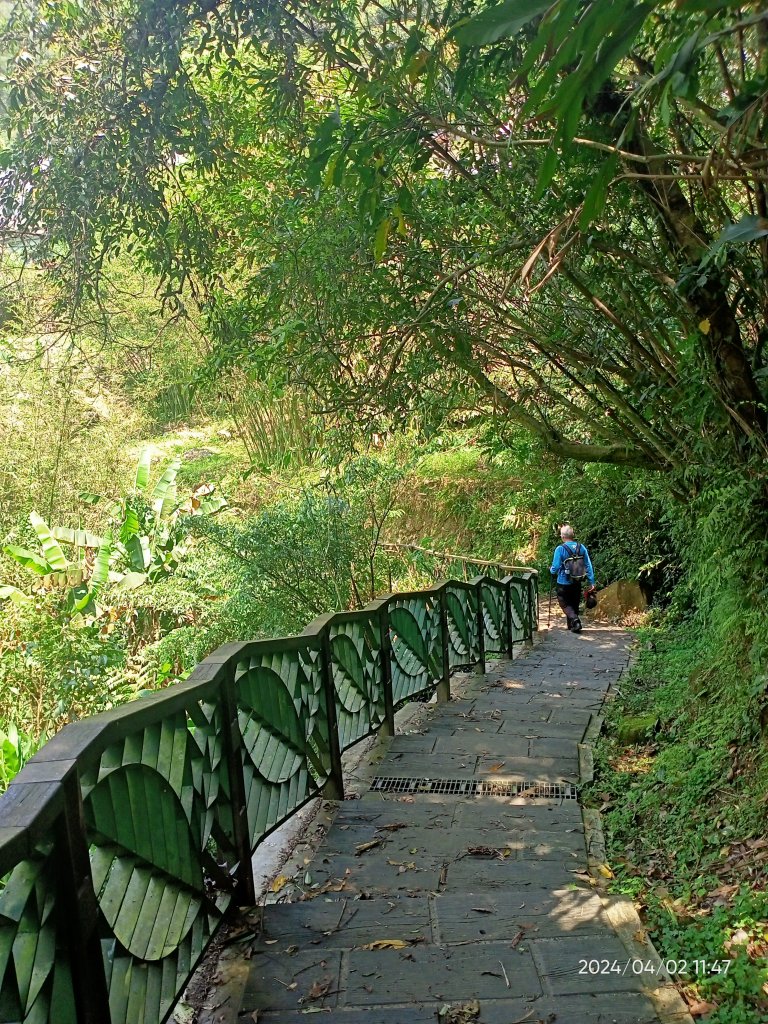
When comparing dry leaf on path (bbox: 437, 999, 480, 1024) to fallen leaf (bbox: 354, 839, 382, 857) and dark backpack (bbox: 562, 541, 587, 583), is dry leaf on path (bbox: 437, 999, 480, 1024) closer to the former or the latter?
fallen leaf (bbox: 354, 839, 382, 857)

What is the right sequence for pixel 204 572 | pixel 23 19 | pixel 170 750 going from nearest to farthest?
pixel 170 750 < pixel 23 19 < pixel 204 572

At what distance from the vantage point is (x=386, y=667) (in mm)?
5883

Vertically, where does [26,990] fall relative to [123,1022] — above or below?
above

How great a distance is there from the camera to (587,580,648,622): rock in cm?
1566

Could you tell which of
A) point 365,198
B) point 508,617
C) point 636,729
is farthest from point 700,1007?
point 508,617

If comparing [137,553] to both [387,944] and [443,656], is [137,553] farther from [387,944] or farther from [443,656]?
[387,944]

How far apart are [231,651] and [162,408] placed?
1874 cm

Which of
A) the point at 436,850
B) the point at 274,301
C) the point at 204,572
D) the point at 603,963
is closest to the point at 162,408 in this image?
the point at 204,572

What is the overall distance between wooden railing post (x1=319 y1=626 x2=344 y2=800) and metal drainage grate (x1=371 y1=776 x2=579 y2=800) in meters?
0.43

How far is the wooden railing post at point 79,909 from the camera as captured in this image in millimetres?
1781

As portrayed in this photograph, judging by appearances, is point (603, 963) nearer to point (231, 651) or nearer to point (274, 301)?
point (231, 651)

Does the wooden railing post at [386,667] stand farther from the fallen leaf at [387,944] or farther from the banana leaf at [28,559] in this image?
the banana leaf at [28,559]

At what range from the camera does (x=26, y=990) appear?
1603 mm

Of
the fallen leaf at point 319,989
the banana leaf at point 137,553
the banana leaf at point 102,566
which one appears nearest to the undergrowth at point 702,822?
the fallen leaf at point 319,989
